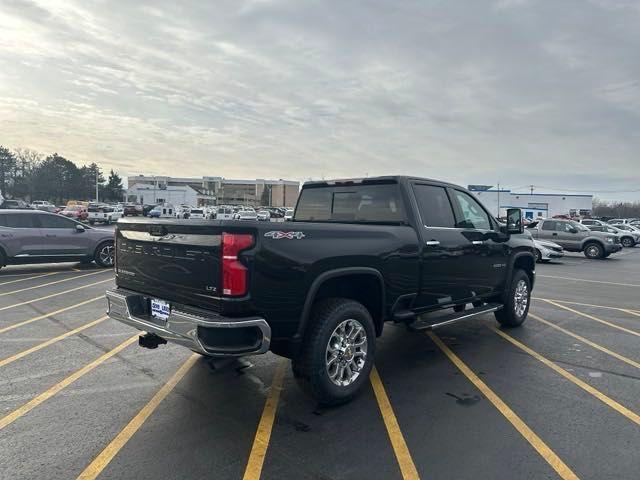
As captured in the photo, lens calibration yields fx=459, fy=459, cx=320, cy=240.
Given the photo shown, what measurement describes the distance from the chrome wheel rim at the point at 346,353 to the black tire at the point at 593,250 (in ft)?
65.2

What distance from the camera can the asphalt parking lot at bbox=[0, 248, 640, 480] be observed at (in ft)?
10.0

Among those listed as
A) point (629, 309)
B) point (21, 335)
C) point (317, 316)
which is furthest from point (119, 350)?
point (629, 309)

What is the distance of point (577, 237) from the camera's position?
811 inches

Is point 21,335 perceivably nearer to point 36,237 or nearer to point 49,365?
point 49,365

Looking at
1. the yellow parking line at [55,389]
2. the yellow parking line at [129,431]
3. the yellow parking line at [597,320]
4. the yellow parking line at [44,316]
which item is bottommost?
the yellow parking line at [44,316]

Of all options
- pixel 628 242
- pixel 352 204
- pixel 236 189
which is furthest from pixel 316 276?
pixel 236 189

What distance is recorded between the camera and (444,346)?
589cm

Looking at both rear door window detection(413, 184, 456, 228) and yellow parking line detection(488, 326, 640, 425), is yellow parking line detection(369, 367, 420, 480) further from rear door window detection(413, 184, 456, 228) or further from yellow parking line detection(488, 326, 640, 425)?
yellow parking line detection(488, 326, 640, 425)

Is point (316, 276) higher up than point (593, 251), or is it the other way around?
point (316, 276)

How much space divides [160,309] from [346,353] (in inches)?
65.9

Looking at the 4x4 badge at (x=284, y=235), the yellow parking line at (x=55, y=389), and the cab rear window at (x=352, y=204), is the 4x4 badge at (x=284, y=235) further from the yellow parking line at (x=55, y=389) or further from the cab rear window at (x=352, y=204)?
the yellow parking line at (x=55, y=389)

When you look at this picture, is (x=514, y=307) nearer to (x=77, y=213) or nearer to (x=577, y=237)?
(x=577, y=237)

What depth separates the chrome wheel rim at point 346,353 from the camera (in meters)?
3.99

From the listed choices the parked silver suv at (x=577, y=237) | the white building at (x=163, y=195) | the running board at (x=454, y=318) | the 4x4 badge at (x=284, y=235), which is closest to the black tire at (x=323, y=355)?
the 4x4 badge at (x=284, y=235)
